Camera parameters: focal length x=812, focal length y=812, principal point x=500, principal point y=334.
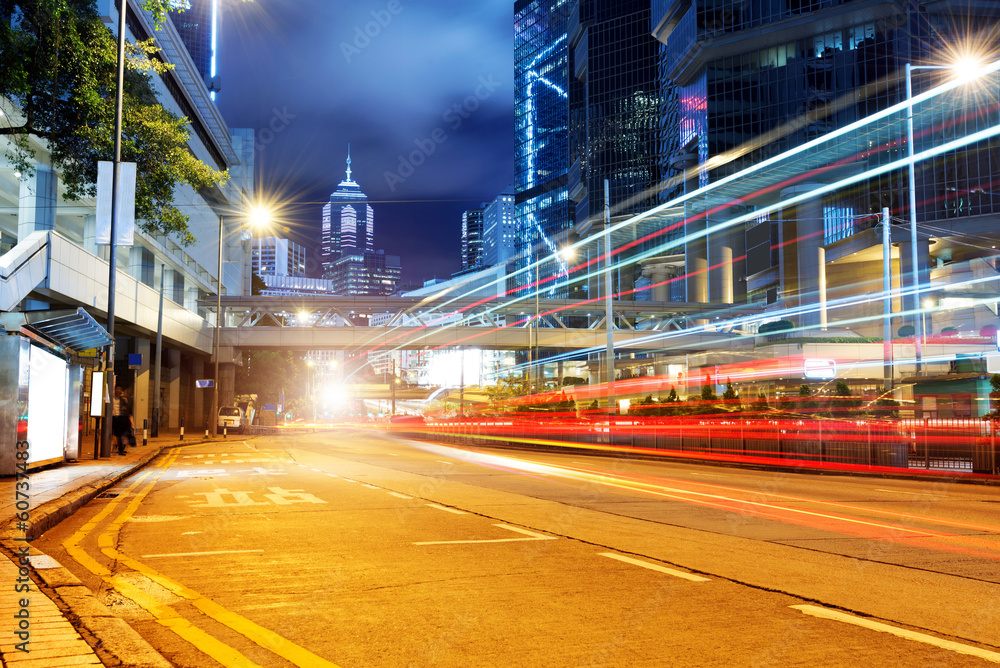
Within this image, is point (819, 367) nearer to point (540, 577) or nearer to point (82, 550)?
point (540, 577)

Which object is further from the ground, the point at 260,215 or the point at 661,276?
the point at 661,276

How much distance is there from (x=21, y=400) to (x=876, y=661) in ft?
49.3

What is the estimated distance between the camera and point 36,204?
108ft

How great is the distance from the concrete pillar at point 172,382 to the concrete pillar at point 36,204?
2282 cm

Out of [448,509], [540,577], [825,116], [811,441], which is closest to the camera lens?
[540,577]

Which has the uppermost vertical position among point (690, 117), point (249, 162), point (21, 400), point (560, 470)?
point (690, 117)

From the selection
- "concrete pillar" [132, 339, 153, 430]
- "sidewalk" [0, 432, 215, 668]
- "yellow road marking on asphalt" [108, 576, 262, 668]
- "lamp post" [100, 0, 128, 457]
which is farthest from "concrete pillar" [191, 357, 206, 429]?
"yellow road marking on asphalt" [108, 576, 262, 668]

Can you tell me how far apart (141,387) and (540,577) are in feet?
150

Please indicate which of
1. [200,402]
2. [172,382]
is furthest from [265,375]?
[172,382]

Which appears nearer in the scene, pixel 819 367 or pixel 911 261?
pixel 819 367

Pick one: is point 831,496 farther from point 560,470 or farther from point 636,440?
point 636,440

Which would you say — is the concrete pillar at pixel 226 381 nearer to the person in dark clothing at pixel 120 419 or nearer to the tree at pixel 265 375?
the tree at pixel 265 375

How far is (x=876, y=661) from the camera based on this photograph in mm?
4391

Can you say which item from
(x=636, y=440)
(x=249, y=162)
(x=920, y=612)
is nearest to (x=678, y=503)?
(x=920, y=612)
